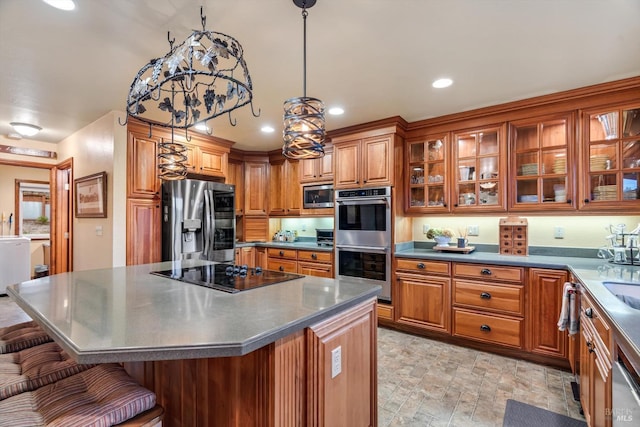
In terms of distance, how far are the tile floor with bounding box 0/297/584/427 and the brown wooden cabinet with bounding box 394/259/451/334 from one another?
257 millimetres

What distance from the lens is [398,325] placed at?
346 cm

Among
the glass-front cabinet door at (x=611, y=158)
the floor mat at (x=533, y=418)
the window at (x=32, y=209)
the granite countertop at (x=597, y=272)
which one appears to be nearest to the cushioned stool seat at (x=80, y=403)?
the granite countertop at (x=597, y=272)

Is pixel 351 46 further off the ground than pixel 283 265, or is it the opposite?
pixel 351 46

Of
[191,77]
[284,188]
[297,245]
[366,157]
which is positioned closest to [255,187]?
[284,188]

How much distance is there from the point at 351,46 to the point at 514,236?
2.44m

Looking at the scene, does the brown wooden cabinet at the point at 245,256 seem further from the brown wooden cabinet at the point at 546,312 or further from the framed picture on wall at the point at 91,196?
the brown wooden cabinet at the point at 546,312

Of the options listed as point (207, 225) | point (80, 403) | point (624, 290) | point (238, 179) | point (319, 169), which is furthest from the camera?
point (238, 179)

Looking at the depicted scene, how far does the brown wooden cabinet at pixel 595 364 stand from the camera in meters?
1.33

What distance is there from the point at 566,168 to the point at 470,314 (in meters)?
1.60

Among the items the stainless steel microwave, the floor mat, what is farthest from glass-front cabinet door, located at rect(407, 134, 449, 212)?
the floor mat

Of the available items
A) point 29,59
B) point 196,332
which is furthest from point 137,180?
point 196,332

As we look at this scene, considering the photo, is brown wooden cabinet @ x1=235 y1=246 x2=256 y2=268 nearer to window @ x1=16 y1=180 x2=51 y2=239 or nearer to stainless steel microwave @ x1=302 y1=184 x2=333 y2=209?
stainless steel microwave @ x1=302 y1=184 x2=333 y2=209

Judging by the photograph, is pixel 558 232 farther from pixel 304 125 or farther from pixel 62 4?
pixel 62 4

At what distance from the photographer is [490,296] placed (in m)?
2.88
